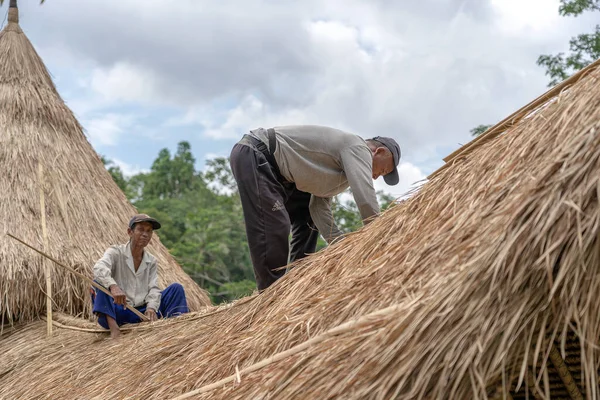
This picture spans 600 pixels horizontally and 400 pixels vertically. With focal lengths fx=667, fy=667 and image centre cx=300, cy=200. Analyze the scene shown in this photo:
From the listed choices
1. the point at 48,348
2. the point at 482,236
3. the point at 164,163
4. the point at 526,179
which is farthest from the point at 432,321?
the point at 164,163

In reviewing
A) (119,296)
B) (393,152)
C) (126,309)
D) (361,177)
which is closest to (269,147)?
(361,177)

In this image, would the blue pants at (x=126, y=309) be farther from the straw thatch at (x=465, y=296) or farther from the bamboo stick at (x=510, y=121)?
the bamboo stick at (x=510, y=121)

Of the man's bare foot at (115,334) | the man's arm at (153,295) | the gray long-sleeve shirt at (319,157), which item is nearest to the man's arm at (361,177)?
the gray long-sleeve shirt at (319,157)

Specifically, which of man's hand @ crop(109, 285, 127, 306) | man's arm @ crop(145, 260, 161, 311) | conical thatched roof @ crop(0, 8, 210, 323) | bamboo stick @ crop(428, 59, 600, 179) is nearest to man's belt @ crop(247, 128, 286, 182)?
bamboo stick @ crop(428, 59, 600, 179)

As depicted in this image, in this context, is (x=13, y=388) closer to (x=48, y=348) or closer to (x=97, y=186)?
(x=48, y=348)

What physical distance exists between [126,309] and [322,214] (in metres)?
1.53

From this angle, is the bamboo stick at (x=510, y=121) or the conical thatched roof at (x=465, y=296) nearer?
the conical thatched roof at (x=465, y=296)

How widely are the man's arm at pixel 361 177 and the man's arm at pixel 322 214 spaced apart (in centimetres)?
42

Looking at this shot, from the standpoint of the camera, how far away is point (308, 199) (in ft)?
11.3

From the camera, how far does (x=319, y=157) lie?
3150mm

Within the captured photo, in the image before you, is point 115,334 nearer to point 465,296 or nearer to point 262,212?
point 262,212

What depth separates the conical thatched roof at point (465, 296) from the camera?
1.41 meters

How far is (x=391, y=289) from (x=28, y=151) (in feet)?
17.1

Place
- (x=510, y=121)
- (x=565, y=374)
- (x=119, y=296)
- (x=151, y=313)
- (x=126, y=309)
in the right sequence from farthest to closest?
(x=151, y=313) → (x=126, y=309) → (x=119, y=296) → (x=510, y=121) → (x=565, y=374)
